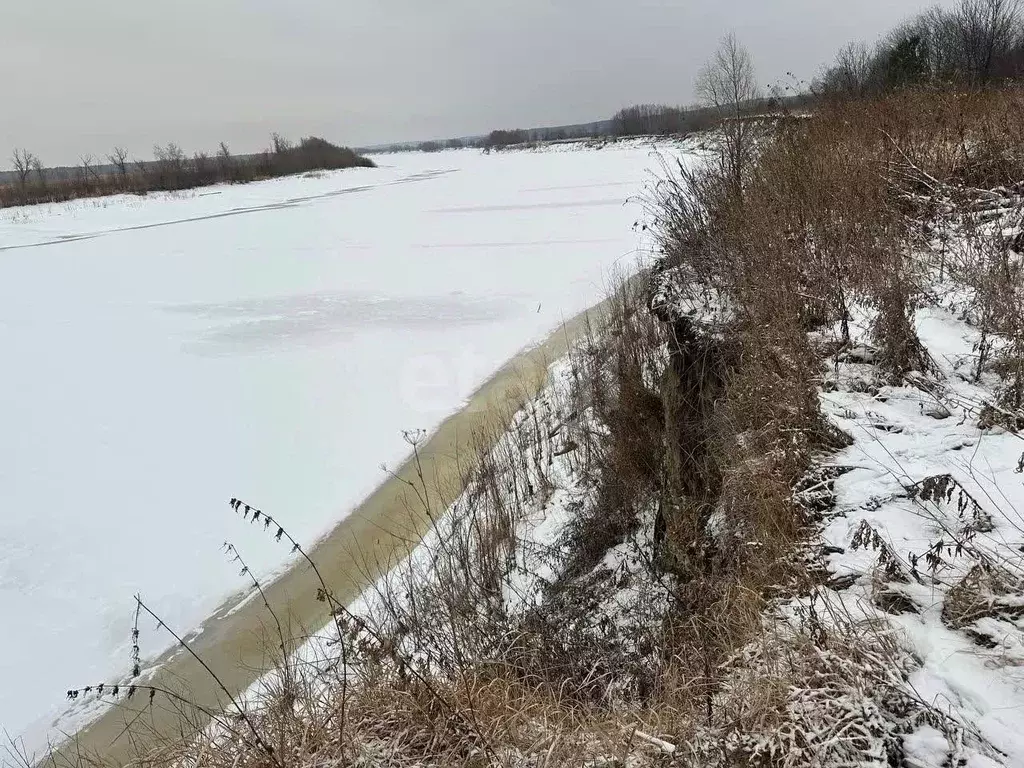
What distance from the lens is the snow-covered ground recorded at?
4.54m

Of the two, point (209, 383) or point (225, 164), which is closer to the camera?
point (209, 383)

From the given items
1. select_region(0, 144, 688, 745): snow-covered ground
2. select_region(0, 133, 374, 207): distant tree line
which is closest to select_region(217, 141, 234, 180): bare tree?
select_region(0, 133, 374, 207): distant tree line

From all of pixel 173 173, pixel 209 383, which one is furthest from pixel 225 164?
pixel 209 383

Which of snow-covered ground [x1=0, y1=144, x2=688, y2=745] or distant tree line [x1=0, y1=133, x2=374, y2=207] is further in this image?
distant tree line [x1=0, y1=133, x2=374, y2=207]

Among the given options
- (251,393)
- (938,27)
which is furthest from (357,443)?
(938,27)

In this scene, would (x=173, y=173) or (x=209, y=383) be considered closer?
(x=209, y=383)

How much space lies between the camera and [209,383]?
26.0 ft

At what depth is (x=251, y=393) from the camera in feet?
24.9

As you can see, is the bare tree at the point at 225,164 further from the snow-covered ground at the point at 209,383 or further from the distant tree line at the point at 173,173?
the snow-covered ground at the point at 209,383

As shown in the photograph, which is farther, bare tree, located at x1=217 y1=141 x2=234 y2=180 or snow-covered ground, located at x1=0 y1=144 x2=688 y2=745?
bare tree, located at x1=217 y1=141 x2=234 y2=180

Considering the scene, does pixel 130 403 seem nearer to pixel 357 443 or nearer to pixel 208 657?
pixel 357 443

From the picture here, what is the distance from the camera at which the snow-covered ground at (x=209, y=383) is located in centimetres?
454

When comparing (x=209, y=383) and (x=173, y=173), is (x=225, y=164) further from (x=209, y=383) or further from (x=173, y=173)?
(x=209, y=383)

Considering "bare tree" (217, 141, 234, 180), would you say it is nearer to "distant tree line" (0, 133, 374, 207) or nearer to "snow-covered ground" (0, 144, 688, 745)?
"distant tree line" (0, 133, 374, 207)
